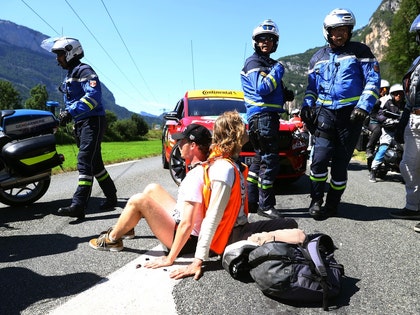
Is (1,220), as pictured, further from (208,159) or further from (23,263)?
(208,159)

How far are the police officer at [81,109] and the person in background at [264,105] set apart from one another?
6.44 feet

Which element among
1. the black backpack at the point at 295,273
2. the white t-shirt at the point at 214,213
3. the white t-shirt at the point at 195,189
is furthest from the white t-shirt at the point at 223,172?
the black backpack at the point at 295,273

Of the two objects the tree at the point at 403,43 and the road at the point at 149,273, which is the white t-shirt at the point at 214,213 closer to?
the road at the point at 149,273

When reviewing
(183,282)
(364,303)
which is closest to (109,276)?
(183,282)

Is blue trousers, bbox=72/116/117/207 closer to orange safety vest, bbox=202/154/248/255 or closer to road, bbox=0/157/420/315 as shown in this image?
road, bbox=0/157/420/315

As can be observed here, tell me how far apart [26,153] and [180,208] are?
291cm

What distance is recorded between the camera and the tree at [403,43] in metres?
43.3

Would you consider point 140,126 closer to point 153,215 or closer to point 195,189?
point 153,215

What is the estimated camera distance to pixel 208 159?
10.1 feet

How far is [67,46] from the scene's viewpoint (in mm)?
4883

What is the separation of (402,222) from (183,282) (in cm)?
315

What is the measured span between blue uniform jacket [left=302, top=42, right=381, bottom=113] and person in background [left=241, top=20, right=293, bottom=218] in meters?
0.58

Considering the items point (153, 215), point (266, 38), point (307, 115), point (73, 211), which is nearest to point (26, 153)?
point (73, 211)

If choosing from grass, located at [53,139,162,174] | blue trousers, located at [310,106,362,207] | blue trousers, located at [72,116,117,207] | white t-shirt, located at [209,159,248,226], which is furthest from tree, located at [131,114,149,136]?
white t-shirt, located at [209,159,248,226]
